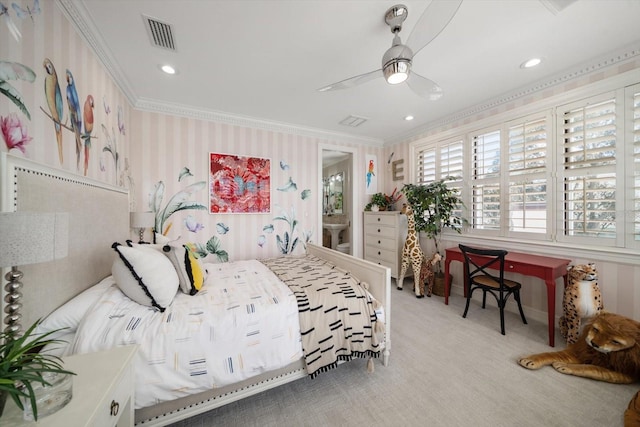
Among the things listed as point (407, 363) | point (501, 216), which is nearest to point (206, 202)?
point (407, 363)

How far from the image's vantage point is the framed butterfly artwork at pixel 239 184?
11.0 ft

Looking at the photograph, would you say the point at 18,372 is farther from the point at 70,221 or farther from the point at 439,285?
the point at 439,285

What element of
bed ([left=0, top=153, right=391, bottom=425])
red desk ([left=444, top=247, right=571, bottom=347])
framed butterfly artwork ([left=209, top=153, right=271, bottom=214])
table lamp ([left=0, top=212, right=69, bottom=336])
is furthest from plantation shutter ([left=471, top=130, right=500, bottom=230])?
table lamp ([left=0, top=212, right=69, bottom=336])

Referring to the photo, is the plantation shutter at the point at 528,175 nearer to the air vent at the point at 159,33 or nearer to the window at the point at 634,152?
the window at the point at 634,152

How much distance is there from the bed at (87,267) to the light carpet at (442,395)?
0.58ft

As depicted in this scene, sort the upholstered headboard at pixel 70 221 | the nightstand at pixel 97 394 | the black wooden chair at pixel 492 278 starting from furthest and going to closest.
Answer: the black wooden chair at pixel 492 278, the upholstered headboard at pixel 70 221, the nightstand at pixel 97 394

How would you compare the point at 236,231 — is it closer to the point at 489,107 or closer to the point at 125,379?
the point at 125,379

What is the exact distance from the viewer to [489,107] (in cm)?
304

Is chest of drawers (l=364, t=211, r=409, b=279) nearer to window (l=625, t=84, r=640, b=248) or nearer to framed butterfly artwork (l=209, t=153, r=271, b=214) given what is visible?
framed butterfly artwork (l=209, t=153, r=271, b=214)

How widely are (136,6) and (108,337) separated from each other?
6.89ft

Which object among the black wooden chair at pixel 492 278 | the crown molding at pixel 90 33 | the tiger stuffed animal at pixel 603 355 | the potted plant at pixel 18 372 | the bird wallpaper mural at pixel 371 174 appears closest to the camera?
the potted plant at pixel 18 372

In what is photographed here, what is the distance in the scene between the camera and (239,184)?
3.51 metres

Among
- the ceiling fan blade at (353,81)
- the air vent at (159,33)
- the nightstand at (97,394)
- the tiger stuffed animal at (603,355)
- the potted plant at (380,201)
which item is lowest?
the tiger stuffed animal at (603,355)

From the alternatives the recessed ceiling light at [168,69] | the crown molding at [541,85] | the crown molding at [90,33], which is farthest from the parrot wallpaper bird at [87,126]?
the crown molding at [541,85]
